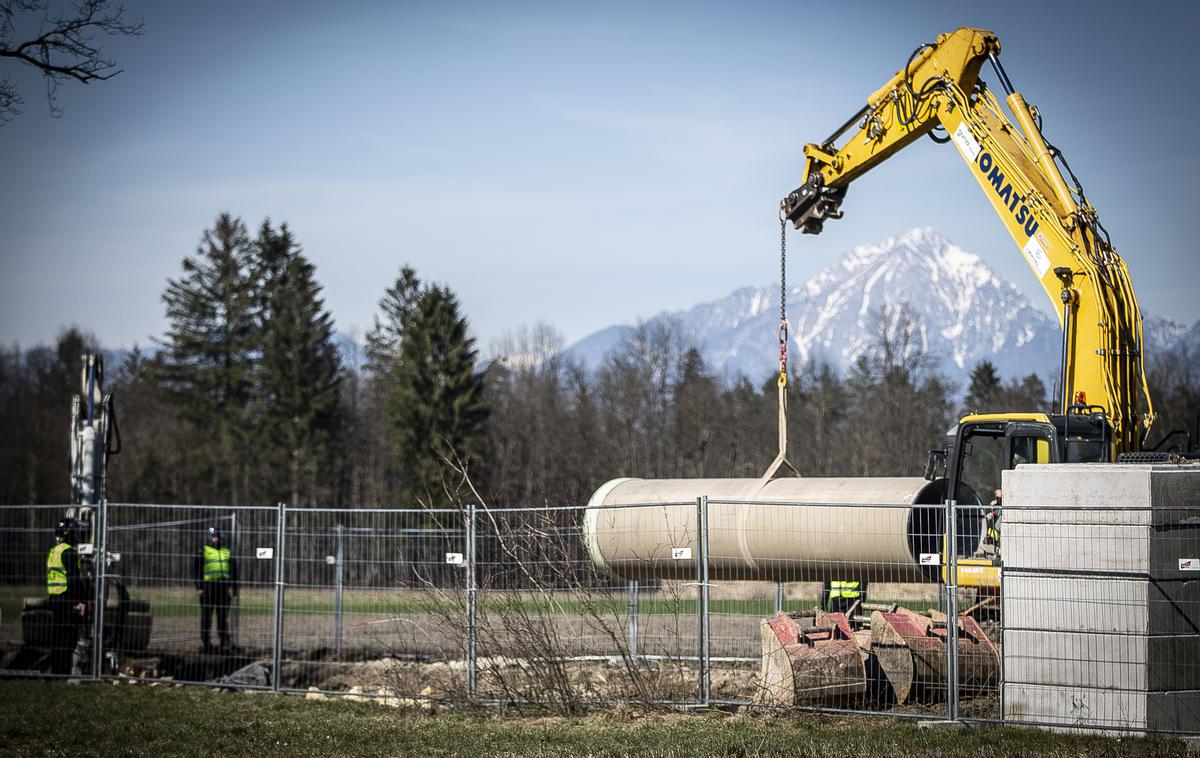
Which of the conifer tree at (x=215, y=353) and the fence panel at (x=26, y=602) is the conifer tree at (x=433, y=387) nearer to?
the conifer tree at (x=215, y=353)

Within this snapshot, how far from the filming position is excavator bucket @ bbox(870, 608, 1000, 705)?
1088 centimetres

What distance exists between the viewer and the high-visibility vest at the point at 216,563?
695 inches

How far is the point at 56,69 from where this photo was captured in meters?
9.80

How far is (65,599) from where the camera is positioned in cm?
1476

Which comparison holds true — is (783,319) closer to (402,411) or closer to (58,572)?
(58,572)

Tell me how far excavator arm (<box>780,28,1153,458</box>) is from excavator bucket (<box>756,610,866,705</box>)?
395 centimetres

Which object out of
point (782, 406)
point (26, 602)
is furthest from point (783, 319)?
point (26, 602)

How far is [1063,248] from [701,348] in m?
60.1

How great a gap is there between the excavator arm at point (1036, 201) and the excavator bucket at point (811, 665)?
3.95 meters

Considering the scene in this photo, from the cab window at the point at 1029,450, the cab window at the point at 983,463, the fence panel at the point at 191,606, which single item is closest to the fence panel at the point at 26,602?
the fence panel at the point at 191,606

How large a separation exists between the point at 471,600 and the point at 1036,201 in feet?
24.9

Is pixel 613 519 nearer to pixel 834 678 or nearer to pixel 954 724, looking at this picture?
pixel 834 678

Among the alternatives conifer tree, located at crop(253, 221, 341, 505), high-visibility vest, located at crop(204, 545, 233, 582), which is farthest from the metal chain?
conifer tree, located at crop(253, 221, 341, 505)

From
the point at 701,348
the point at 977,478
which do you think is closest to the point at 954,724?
the point at 977,478
